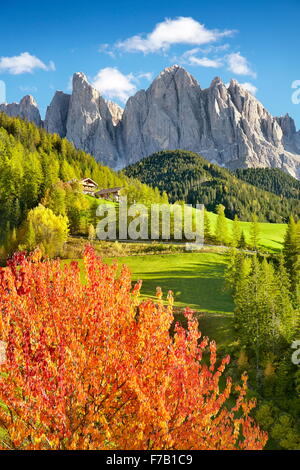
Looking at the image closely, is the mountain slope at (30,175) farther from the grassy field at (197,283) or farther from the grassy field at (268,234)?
the grassy field at (197,283)

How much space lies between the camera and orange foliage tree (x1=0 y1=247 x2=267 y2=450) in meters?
7.91

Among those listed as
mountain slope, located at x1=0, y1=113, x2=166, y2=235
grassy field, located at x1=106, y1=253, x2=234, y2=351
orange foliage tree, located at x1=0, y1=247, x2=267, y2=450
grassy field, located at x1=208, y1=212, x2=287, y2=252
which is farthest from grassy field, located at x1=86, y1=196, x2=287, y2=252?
orange foliage tree, located at x1=0, y1=247, x2=267, y2=450

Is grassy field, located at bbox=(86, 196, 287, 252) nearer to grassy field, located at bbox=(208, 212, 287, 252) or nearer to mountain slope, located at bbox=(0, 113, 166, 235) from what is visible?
grassy field, located at bbox=(208, 212, 287, 252)

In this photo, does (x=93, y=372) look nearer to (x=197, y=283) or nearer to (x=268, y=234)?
(x=197, y=283)

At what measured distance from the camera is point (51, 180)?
95.3m

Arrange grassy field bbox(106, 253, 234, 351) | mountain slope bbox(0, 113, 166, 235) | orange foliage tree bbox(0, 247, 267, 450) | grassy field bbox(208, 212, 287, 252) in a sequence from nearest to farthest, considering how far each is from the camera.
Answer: orange foliage tree bbox(0, 247, 267, 450), grassy field bbox(106, 253, 234, 351), mountain slope bbox(0, 113, 166, 235), grassy field bbox(208, 212, 287, 252)

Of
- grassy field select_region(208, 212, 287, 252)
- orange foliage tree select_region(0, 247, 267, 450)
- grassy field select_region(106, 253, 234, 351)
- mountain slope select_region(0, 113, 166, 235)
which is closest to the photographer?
orange foliage tree select_region(0, 247, 267, 450)

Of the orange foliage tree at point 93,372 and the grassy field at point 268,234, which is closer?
the orange foliage tree at point 93,372

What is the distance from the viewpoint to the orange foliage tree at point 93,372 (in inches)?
311

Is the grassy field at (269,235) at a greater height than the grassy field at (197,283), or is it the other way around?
the grassy field at (269,235)

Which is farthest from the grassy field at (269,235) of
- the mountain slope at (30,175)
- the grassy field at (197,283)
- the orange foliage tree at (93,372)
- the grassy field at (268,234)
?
the orange foliage tree at (93,372)

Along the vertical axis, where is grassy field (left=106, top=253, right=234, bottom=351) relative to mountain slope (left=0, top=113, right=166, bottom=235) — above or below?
below
